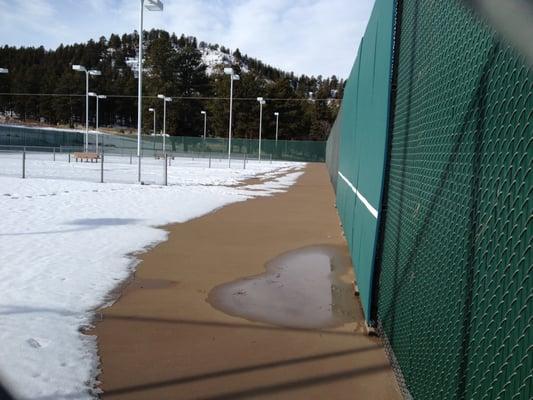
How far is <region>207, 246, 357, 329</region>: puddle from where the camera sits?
490 centimetres

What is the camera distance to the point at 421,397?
289 centimetres

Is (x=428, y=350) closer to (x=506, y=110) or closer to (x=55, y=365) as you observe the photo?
(x=506, y=110)

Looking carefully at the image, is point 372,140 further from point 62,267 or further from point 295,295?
point 62,267

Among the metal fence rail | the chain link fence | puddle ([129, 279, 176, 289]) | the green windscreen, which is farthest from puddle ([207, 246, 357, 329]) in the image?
the metal fence rail

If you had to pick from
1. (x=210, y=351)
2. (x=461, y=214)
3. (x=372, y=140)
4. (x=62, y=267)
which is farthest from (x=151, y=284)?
(x=461, y=214)

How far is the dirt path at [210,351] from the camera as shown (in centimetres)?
341

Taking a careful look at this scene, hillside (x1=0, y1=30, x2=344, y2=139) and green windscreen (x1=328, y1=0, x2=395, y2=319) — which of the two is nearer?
green windscreen (x1=328, y1=0, x2=395, y2=319)

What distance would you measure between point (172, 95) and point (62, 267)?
313ft

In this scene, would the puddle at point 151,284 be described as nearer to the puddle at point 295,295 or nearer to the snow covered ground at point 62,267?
the snow covered ground at point 62,267

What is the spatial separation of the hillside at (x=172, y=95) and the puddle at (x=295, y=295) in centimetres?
7968

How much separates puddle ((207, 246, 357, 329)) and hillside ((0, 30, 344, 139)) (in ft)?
261

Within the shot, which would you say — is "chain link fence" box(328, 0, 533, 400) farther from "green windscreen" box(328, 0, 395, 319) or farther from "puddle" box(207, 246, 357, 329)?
"puddle" box(207, 246, 357, 329)

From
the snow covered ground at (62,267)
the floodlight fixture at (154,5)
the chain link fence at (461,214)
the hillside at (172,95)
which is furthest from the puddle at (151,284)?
the hillside at (172,95)

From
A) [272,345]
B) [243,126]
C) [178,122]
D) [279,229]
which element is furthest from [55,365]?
[178,122]
